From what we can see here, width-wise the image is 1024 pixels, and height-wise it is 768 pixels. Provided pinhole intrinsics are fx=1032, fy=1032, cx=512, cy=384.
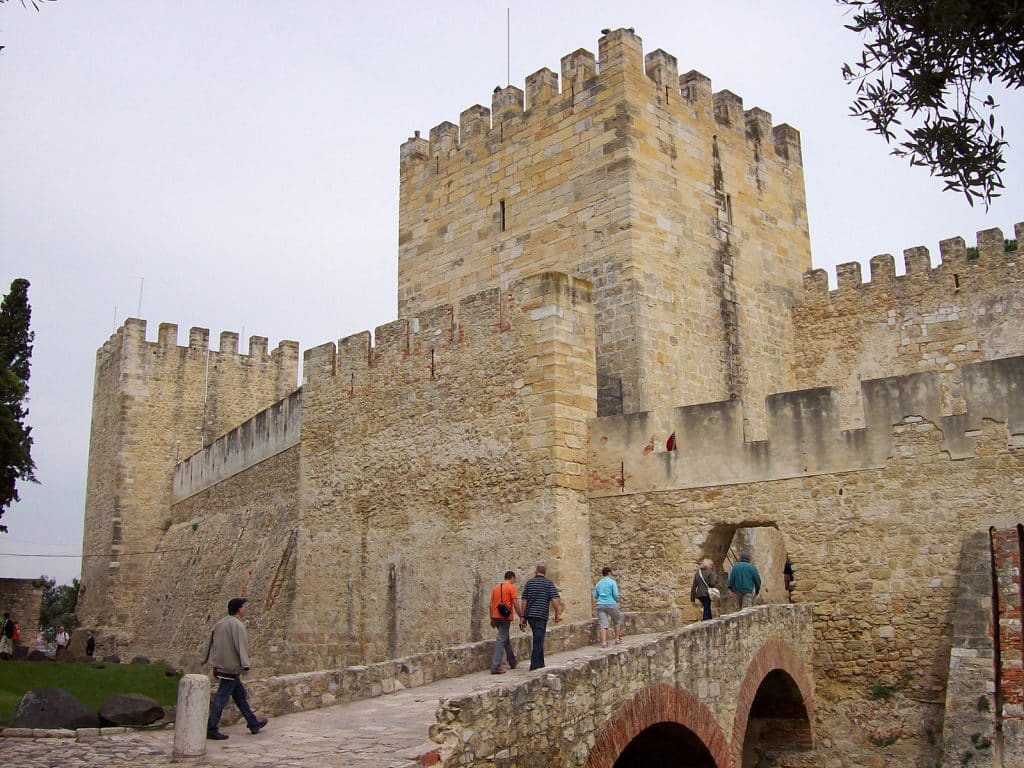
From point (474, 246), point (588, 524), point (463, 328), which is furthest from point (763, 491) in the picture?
point (474, 246)

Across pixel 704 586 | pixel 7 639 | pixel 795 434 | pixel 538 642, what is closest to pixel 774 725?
pixel 704 586

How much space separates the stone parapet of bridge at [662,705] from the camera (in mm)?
7262

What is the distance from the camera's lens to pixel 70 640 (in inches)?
1175

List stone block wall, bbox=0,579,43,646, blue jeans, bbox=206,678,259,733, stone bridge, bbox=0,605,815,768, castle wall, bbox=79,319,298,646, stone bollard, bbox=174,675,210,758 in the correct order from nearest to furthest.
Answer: stone bridge, bbox=0,605,815,768
stone bollard, bbox=174,675,210,758
blue jeans, bbox=206,678,259,733
castle wall, bbox=79,319,298,646
stone block wall, bbox=0,579,43,646

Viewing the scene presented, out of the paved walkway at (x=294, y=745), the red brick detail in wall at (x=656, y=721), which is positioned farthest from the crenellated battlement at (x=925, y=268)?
the paved walkway at (x=294, y=745)

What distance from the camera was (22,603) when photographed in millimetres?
31500

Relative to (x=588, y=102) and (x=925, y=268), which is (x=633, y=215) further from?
(x=925, y=268)

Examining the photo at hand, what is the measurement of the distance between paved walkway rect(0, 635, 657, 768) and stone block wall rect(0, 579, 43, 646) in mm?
25626

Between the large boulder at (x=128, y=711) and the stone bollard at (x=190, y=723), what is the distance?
1.49 meters

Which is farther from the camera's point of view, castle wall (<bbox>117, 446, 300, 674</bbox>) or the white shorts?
castle wall (<bbox>117, 446, 300, 674</bbox>)

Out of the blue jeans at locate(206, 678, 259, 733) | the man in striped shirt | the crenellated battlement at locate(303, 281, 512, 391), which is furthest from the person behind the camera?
the crenellated battlement at locate(303, 281, 512, 391)

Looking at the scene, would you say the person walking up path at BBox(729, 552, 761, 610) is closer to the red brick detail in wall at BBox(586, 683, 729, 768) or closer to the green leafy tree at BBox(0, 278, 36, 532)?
the red brick detail in wall at BBox(586, 683, 729, 768)

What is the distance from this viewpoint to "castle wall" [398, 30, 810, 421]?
15914mm

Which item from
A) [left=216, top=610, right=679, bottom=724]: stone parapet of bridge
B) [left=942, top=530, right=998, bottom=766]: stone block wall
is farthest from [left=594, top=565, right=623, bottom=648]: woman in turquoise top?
[left=942, top=530, right=998, bottom=766]: stone block wall
